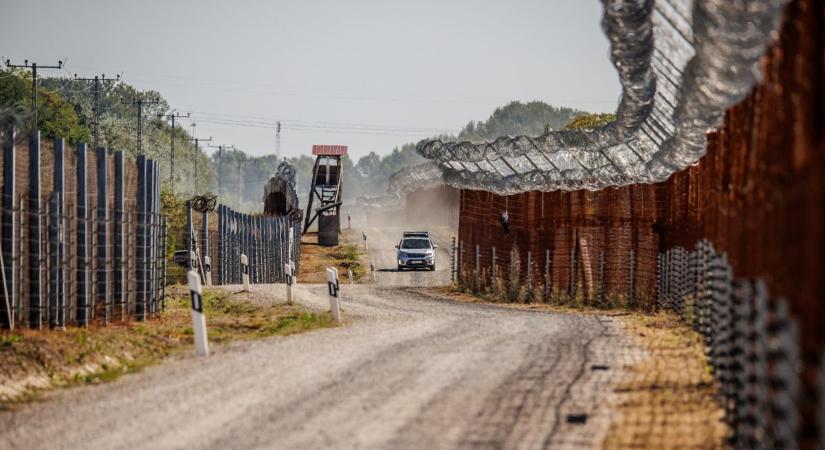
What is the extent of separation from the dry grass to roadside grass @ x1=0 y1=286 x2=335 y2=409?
6586 millimetres

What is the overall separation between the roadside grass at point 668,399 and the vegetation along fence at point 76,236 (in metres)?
9.12

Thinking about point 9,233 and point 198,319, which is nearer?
point 198,319

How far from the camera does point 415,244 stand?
63.7 metres

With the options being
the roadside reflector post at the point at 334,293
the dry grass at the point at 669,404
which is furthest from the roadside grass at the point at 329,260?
the dry grass at the point at 669,404

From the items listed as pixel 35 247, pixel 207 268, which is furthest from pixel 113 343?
pixel 207 268

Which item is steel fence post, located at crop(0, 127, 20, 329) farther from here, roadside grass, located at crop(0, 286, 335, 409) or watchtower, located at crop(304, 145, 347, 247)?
watchtower, located at crop(304, 145, 347, 247)

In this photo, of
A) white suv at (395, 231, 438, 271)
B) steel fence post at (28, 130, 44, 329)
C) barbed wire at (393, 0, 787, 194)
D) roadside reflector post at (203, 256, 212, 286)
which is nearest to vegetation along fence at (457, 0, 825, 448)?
barbed wire at (393, 0, 787, 194)

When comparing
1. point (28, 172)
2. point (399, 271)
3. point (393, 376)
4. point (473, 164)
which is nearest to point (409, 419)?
point (393, 376)

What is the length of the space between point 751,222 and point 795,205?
3591 mm

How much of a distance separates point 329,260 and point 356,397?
184 feet

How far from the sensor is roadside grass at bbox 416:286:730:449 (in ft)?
36.3

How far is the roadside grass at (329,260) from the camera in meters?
60.6

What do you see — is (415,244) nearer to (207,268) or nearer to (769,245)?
(207,268)

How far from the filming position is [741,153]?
1277 cm
